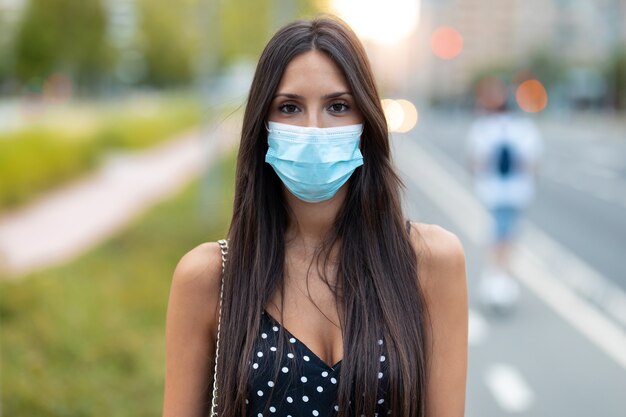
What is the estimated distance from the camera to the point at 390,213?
2.40 m

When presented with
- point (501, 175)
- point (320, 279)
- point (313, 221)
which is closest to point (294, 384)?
point (320, 279)

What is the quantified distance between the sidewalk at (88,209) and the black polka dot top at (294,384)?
5.35 meters

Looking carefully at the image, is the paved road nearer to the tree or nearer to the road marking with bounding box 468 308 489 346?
the road marking with bounding box 468 308 489 346

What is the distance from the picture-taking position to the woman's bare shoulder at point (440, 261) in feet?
7.68

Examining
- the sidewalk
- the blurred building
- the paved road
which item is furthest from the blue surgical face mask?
the blurred building

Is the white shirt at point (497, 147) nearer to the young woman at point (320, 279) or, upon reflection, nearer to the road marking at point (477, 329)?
the road marking at point (477, 329)

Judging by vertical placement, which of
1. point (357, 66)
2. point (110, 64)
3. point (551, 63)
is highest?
point (357, 66)

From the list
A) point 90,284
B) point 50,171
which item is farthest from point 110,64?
point 90,284

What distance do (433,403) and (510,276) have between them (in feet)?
30.7

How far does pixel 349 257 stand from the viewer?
7.82ft

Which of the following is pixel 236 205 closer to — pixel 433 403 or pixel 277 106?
pixel 277 106

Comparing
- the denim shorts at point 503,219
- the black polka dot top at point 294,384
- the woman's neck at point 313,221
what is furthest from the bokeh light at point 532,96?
the black polka dot top at point 294,384

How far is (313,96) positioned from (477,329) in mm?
6772

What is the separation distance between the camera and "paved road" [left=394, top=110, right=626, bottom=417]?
6742 mm
